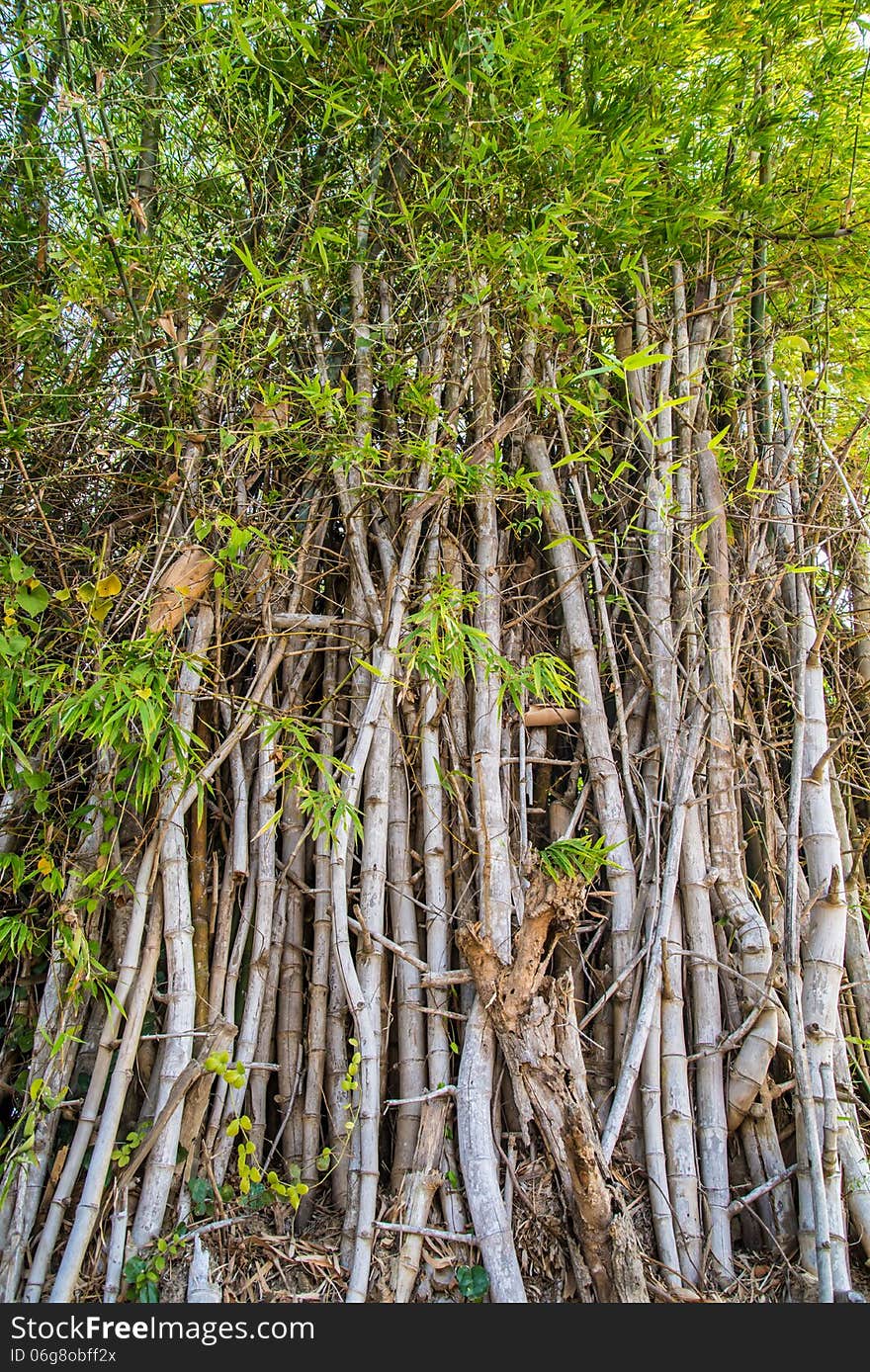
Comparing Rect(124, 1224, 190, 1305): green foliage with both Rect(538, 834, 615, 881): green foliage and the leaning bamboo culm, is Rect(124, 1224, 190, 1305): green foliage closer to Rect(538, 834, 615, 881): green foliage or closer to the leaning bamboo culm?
the leaning bamboo culm

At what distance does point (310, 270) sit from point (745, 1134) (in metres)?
2.37

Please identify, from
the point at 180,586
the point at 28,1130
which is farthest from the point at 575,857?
the point at 28,1130

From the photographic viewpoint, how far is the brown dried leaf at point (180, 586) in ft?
6.61

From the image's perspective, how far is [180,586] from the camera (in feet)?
6.68

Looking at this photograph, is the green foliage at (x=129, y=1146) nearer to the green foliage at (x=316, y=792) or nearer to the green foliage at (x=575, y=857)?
the green foliage at (x=316, y=792)

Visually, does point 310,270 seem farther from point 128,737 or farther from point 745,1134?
point 745,1134

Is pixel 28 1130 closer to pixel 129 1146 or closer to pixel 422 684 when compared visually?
pixel 129 1146

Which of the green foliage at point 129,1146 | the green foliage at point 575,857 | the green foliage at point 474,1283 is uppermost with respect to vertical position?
the green foliage at point 575,857

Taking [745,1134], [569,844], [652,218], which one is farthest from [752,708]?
[652,218]

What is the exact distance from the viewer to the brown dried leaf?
79.3 inches

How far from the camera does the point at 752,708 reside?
7.95ft

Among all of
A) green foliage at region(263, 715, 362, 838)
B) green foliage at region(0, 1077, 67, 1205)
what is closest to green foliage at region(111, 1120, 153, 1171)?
green foliage at region(0, 1077, 67, 1205)

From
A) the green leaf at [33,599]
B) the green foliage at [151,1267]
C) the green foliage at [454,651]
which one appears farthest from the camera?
the green foliage at [454,651]

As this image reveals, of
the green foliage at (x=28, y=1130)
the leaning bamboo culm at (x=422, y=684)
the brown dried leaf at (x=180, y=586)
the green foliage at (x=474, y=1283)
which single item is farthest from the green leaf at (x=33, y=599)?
the green foliage at (x=474, y=1283)
